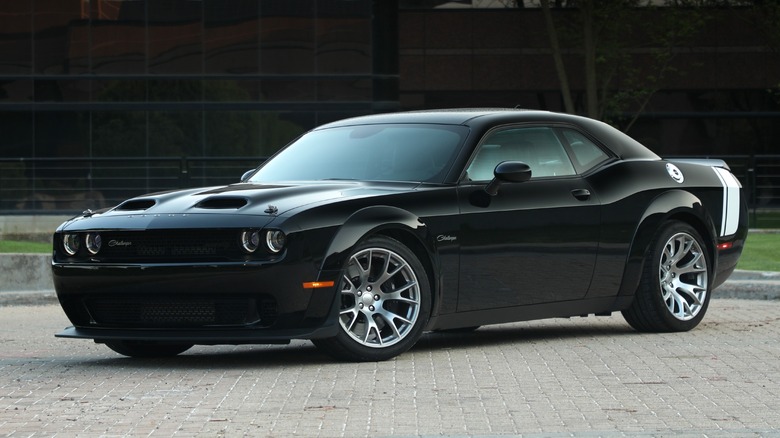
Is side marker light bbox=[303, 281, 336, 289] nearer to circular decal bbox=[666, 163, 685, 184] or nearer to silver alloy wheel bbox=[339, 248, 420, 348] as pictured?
silver alloy wheel bbox=[339, 248, 420, 348]

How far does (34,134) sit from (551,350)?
26.2 metres

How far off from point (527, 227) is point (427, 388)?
84.6 inches

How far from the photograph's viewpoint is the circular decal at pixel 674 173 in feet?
36.4

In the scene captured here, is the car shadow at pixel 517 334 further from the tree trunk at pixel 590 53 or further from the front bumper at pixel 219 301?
the tree trunk at pixel 590 53

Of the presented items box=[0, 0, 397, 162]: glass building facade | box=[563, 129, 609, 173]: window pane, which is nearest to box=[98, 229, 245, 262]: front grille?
box=[563, 129, 609, 173]: window pane

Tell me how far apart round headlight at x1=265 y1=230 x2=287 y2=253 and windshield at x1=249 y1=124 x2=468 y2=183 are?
124cm

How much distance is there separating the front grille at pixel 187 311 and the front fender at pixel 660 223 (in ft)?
9.50

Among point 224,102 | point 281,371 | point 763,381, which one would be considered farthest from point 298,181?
point 224,102

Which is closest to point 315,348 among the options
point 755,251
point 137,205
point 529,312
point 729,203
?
point 529,312

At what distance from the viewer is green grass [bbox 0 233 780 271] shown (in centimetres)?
1797

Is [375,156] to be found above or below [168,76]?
below

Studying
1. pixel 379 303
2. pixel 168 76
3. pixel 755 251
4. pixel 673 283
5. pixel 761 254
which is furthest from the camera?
pixel 168 76

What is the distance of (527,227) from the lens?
32.7 ft

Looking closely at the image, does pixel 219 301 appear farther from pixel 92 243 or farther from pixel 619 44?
pixel 619 44
